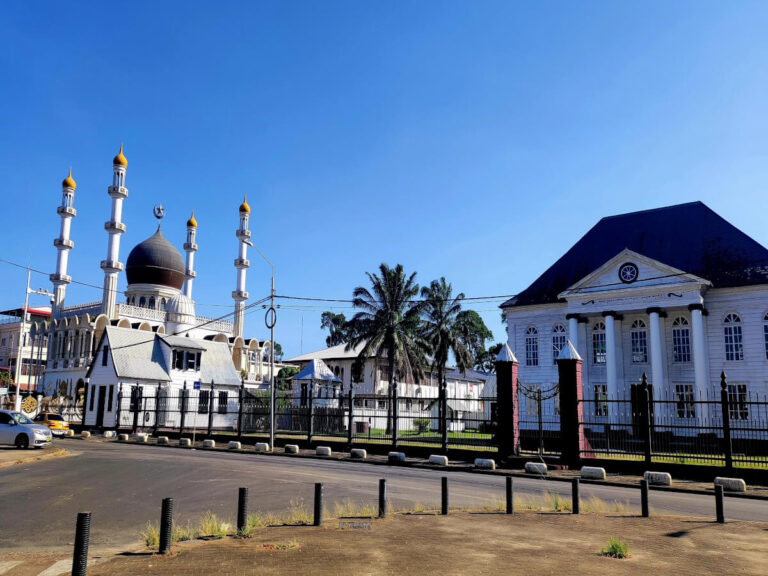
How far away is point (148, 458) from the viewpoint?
22203mm

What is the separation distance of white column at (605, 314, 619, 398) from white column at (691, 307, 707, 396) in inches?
161

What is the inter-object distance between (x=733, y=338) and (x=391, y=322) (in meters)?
22.1

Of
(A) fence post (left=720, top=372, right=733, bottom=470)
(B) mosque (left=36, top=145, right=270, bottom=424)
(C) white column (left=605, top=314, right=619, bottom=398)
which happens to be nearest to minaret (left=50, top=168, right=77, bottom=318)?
(B) mosque (left=36, top=145, right=270, bottom=424)

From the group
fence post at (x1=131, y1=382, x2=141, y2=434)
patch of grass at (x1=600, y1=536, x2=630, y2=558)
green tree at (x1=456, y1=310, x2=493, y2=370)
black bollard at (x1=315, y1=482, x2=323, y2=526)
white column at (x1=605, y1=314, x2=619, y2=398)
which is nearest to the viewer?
patch of grass at (x1=600, y1=536, x2=630, y2=558)

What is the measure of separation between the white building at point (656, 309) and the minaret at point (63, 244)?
50929 millimetres

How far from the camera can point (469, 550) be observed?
8156 millimetres

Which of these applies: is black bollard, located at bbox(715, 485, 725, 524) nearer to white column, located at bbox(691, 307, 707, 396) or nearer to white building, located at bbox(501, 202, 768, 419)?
white building, located at bbox(501, 202, 768, 419)

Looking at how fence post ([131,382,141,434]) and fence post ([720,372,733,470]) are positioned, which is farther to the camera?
fence post ([131,382,141,434])

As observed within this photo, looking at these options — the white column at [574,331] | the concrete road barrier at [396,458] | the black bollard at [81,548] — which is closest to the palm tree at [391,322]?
the white column at [574,331]

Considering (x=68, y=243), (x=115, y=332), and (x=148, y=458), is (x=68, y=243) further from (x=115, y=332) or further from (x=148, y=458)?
(x=148, y=458)

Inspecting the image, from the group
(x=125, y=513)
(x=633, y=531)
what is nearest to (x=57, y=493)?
(x=125, y=513)

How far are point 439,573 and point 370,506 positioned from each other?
15.9ft

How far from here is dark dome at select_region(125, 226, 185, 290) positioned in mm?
71000

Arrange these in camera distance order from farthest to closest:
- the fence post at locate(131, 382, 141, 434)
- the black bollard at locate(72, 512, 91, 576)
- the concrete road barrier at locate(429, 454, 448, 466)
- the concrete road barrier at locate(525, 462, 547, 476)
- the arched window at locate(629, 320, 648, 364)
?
1. the fence post at locate(131, 382, 141, 434)
2. the arched window at locate(629, 320, 648, 364)
3. the concrete road barrier at locate(429, 454, 448, 466)
4. the concrete road barrier at locate(525, 462, 547, 476)
5. the black bollard at locate(72, 512, 91, 576)
